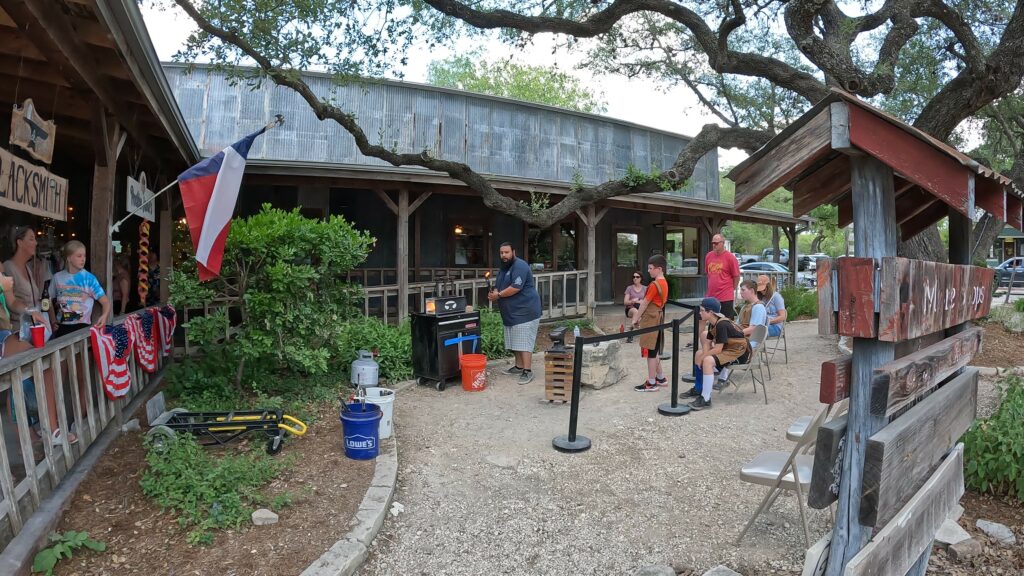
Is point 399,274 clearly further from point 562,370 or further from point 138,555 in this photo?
point 138,555

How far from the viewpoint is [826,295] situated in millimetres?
2217

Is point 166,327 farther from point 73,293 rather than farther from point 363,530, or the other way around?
point 363,530

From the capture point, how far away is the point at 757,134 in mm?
9320

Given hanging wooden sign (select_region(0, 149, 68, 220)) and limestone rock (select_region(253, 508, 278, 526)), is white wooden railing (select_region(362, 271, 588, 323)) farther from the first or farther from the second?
limestone rock (select_region(253, 508, 278, 526))

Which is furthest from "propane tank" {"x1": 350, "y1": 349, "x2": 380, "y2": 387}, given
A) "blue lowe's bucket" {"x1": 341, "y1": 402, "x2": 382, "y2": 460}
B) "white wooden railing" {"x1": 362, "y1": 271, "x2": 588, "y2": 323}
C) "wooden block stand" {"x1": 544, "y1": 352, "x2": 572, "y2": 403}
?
"white wooden railing" {"x1": 362, "y1": 271, "x2": 588, "y2": 323}

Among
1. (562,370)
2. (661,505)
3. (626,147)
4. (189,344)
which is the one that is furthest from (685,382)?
(626,147)

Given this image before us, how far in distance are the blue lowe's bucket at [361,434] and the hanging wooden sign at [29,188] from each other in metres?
Answer: 2.62

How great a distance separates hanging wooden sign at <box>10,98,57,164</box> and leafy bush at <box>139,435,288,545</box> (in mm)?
2200

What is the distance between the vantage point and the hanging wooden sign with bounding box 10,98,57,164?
3.80 m

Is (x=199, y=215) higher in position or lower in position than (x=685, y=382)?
higher

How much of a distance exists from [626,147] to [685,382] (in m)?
9.93

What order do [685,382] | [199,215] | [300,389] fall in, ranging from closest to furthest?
[199,215]
[300,389]
[685,382]

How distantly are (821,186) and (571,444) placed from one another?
3099mm

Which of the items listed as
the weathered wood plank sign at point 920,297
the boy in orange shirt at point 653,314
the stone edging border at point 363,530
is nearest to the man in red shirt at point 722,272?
the boy in orange shirt at point 653,314
